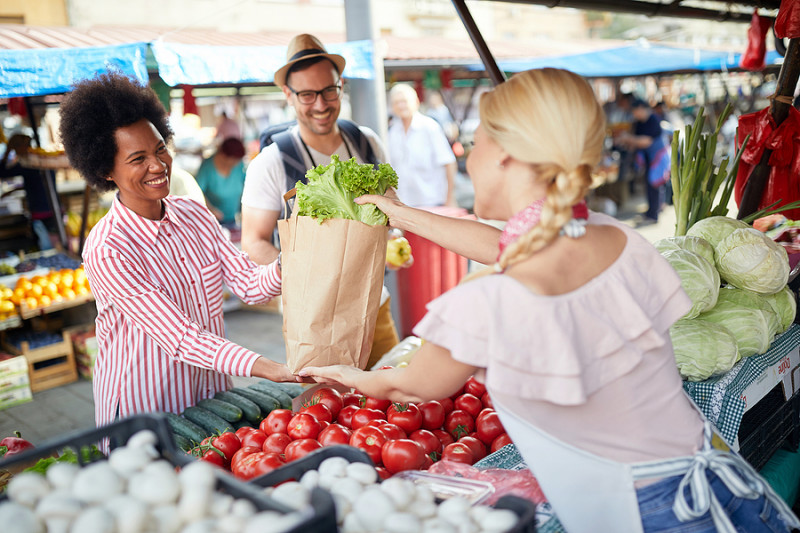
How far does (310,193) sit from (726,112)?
2668mm

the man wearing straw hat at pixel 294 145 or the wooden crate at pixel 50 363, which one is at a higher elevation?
the man wearing straw hat at pixel 294 145

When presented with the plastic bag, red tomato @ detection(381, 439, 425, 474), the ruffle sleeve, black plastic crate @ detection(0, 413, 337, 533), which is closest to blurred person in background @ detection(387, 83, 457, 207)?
red tomato @ detection(381, 439, 425, 474)

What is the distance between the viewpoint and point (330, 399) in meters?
2.71

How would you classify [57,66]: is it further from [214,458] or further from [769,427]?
[769,427]

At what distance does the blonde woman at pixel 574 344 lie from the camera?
1.52 metres

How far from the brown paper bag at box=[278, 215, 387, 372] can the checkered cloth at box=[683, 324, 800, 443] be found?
1.38m

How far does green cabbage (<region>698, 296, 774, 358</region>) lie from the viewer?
2.87 m

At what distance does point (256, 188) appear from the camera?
12.2 feet

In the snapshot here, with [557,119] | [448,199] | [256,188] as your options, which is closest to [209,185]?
[448,199]

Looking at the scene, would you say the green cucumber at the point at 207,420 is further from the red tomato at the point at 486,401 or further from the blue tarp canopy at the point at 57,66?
the blue tarp canopy at the point at 57,66

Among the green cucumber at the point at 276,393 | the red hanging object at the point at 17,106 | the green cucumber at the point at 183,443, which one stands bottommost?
the green cucumber at the point at 276,393

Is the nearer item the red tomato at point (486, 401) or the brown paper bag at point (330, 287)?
the brown paper bag at point (330, 287)

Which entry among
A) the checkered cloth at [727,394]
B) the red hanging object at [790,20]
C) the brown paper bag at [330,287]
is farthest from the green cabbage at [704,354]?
the red hanging object at [790,20]

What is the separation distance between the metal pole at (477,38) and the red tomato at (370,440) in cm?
247
